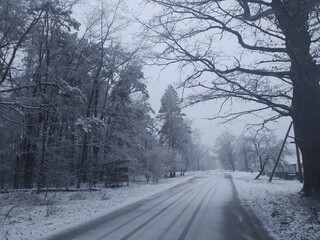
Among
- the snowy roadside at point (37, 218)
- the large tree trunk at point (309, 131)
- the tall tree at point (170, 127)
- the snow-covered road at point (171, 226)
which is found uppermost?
the tall tree at point (170, 127)

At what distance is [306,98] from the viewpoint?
13.5m

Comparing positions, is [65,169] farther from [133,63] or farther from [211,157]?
[211,157]

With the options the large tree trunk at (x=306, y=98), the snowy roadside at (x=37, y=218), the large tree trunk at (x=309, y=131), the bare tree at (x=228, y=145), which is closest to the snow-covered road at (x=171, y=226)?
the snowy roadside at (x=37, y=218)

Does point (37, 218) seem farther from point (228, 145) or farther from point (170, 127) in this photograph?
point (228, 145)

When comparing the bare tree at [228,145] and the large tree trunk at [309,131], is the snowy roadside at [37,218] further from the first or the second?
the bare tree at [228,145]

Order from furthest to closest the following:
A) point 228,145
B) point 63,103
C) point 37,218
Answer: point 228,145, point 63,103, point 37,218

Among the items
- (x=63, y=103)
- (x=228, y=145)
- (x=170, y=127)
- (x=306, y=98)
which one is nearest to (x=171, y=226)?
(x=306, y=98)

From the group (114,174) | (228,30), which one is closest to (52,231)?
(228,30)

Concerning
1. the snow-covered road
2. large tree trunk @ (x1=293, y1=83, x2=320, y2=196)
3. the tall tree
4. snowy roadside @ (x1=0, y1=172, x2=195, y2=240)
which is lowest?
snowy roadside @ (x1=0, y1=172, x2=195, y2=240)

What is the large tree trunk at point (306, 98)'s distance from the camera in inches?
474

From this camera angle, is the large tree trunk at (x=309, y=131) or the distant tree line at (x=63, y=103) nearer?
the large tree trunk at (x=309, y=131)

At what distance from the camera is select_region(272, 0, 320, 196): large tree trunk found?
1204 cm

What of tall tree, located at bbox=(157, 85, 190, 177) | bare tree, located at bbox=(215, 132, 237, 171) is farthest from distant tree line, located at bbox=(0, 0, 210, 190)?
bare tree, located at bbox=(215, 132, 237, 171)

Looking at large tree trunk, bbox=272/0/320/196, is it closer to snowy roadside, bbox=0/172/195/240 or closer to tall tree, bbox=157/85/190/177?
snowy roadside, bbox=0/172/195/240
